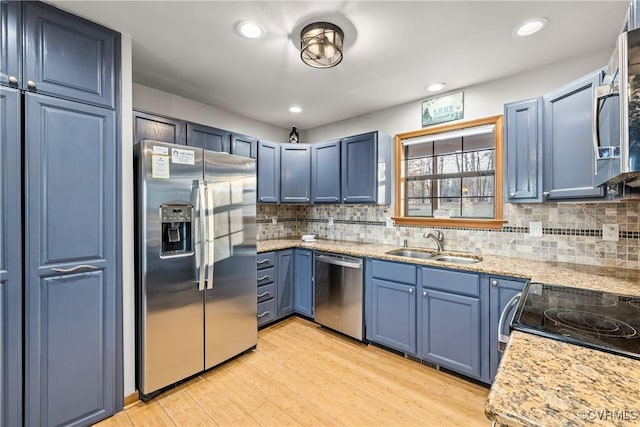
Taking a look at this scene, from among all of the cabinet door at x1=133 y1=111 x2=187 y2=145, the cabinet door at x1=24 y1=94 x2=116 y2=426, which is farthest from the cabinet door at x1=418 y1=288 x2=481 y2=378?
the cabinet door at x1=133 y1=111 x2=187 y2=145

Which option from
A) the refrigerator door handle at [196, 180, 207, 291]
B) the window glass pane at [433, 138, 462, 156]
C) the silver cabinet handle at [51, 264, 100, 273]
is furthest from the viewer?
the window glass pane at [433, 138, 462, 156]

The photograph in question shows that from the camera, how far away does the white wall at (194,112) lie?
2.70 m

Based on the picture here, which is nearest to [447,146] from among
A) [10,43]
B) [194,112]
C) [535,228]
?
[535,228]

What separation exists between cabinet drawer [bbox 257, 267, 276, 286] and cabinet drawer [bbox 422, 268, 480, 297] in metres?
1.60

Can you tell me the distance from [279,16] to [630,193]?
213cm

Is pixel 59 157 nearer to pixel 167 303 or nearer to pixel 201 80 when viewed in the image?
pixel 167 303

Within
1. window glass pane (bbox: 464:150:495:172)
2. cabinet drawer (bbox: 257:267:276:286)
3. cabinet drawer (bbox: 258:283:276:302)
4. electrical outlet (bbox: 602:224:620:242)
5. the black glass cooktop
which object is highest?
window glass pane (bbox: 464:150:495:172)

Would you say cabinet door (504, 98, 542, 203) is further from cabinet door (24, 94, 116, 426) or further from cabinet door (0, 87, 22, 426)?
cabinet door (0, 87, 22, 426)

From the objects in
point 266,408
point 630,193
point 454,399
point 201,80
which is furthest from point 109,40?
point 454,399

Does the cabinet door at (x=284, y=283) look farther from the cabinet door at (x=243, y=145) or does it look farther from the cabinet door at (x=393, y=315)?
the cabinet door at (x=243, y=145)

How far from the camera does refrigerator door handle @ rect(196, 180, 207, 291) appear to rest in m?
2.16

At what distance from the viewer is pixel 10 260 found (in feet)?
4.96

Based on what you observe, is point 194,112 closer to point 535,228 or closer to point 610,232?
point 535,228

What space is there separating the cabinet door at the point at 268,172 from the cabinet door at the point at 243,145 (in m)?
0.08
